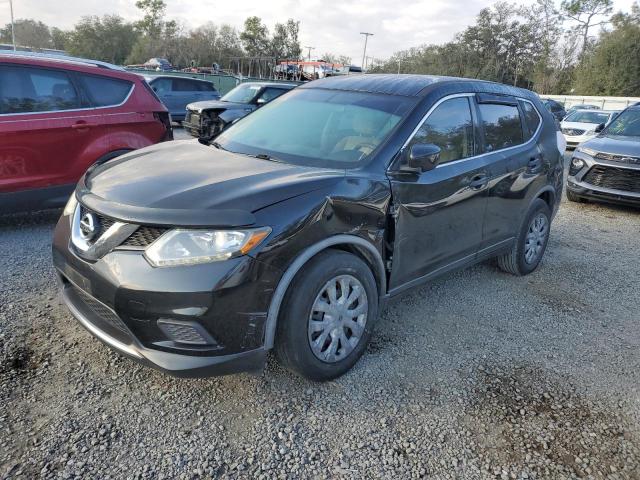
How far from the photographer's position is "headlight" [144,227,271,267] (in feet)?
7.43

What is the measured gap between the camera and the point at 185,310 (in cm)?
225

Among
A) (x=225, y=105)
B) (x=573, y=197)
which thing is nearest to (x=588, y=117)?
(x=573, y=197)

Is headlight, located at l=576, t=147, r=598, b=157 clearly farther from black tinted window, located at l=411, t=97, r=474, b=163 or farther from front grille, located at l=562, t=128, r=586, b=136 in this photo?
front grille, located at l=562, t=128, r=586, b=136

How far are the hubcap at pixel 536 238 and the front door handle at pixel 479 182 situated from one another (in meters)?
1.11

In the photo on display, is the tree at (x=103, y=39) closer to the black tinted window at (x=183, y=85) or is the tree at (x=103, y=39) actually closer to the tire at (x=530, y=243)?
the black tinted window at (x=183, y=85)

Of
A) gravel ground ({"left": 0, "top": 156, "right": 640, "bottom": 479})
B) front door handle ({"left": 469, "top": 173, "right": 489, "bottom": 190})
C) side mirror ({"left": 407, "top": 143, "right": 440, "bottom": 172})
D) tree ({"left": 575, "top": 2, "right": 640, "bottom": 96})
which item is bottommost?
gravel ground ({"left": 0, "top": 156, "right": 640, "bottom": 479})

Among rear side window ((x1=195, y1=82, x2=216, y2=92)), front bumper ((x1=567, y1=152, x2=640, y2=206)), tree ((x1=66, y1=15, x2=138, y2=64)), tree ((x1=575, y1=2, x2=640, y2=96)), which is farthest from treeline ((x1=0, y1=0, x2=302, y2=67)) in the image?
front bumper ((x1=567, y1=152, x2=640, y2=206))

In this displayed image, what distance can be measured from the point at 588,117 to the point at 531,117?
1504 centimetres

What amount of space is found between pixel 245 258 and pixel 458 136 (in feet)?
6.82

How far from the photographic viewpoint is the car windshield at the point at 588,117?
55.9 ft

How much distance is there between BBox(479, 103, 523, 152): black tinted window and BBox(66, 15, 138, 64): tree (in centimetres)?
6906

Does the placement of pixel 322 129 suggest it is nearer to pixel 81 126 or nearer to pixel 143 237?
pixel 143 237

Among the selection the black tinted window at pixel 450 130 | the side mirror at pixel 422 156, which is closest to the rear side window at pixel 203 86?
the black tinted window at pixel 450 130

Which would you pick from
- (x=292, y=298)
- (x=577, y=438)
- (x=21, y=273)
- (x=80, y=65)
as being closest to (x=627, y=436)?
(x=577, y=438)
